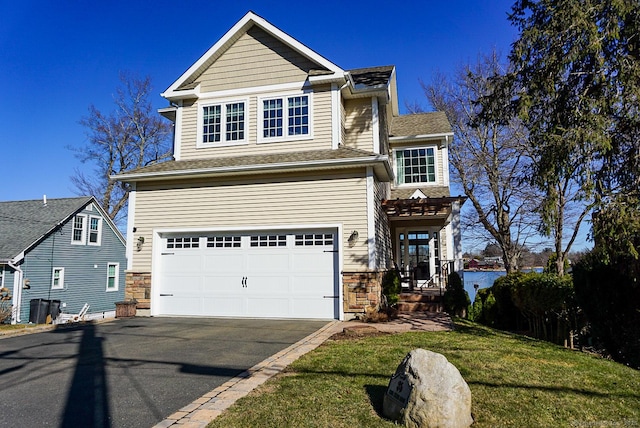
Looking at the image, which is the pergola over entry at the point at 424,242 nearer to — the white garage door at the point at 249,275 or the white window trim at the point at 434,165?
the white window trim at the point at 434,165

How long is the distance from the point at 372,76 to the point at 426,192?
15.0ft

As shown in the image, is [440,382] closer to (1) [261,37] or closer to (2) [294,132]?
(2) [294,132]

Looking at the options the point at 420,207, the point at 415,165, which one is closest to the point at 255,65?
the point at 420,207

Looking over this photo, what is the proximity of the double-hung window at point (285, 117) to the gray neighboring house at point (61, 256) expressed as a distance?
13909 mm

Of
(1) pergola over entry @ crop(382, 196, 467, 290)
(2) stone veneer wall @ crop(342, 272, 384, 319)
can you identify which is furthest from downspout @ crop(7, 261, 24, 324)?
(1) pergola over entry @ crop(382, 196, 467, 290)

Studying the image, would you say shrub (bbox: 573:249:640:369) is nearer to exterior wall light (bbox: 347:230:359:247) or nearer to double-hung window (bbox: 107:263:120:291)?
exterior wall light (bbox: 347:230:359:247)

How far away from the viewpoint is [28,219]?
21062 millimetres

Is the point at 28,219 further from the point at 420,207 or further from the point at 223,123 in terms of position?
the point at 420,207

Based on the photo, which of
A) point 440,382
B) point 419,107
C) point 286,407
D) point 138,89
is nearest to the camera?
point 440,382

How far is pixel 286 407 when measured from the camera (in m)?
4.06

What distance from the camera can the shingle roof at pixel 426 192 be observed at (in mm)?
15070

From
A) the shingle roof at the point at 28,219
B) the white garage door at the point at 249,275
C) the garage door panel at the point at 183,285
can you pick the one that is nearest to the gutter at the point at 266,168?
the white garage door at the point at 249,275

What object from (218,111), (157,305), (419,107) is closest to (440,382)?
(157,305)

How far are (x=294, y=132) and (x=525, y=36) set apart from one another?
6.27 metres
